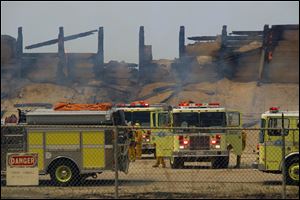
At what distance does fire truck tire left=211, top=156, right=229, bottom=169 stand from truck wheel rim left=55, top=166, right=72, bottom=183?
619cm

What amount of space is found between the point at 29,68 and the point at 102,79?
5.55m

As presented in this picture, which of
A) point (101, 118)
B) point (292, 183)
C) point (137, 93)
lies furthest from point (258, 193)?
point (137, 93)

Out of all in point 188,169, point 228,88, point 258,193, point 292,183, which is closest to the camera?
point 258,193

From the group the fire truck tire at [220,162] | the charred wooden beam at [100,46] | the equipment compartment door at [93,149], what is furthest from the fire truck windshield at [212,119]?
the charred wooden beam at [100,46]

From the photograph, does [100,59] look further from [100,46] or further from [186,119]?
[186,119]

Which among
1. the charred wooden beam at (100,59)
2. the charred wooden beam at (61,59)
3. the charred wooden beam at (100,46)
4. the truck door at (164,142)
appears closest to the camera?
the truck door at (164,142)

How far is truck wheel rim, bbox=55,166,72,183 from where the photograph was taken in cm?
1543

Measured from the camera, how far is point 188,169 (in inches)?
786

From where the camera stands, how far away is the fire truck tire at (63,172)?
1540 cm

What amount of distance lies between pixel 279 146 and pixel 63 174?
528cm

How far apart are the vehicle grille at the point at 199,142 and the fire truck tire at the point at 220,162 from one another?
628 mm

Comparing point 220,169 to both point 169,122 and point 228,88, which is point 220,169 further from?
point 228,88

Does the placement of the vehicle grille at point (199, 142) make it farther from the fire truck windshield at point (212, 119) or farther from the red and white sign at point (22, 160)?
the red and white sign at point (22, 160)

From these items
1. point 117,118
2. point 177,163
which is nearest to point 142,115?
point 177,163
